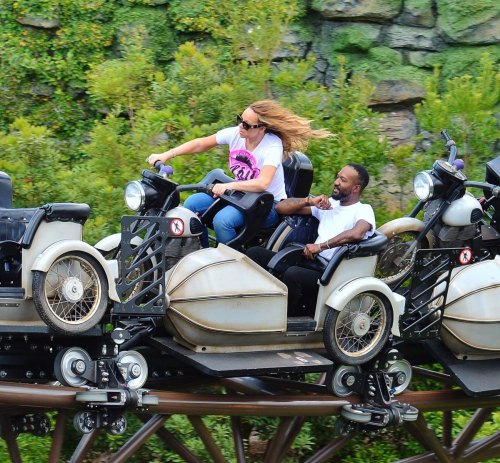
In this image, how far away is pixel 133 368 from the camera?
493cm

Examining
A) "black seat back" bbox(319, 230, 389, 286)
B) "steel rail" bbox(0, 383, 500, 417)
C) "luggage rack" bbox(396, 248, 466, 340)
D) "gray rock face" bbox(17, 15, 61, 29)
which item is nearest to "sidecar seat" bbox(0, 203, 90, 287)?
"steel rail" bbox(0, 383, 500, 417)

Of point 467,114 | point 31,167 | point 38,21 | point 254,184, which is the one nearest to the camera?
point 254,184

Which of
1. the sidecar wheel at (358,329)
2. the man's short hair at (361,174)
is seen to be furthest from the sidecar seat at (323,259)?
the man's short hair at (361,174)

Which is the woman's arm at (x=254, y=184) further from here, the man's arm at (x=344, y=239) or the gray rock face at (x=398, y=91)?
the gray rock face at (x=398, y=91)

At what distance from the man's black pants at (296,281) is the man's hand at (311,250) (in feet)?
0.26

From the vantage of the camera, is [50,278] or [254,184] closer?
[50,278]

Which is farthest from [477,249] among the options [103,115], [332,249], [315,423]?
[103,115]

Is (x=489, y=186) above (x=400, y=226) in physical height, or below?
above

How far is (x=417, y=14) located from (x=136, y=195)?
23.5 ft

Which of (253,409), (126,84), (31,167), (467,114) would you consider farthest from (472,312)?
(126,84)

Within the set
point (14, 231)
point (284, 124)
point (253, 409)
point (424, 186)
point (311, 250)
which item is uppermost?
point (284, 124)

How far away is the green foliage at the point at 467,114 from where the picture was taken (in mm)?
8422

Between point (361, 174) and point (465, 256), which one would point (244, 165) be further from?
point (465, 256)

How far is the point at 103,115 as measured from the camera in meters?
11.2
